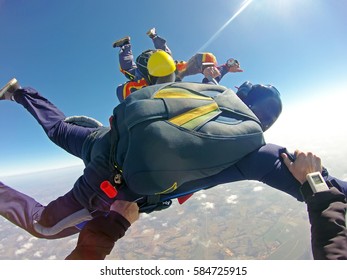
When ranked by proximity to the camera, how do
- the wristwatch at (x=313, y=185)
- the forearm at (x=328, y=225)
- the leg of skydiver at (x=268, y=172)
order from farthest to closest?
the leg of skydiver at (x=268, y=172) → the wristwatch at (x=313, y=185) → the forearm at (x=328, y=225)

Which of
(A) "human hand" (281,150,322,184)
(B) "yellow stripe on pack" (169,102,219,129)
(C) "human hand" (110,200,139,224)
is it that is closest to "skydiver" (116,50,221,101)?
(B) "yellow stripe on pack" (169,102,219,129)

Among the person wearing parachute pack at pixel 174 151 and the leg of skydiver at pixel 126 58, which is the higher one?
the leg of skydiver at pixel 126 58

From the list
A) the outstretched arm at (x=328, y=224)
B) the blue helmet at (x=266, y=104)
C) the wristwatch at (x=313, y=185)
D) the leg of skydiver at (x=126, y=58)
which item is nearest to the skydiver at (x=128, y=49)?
the leg of skydiver at (x=126, y=58)

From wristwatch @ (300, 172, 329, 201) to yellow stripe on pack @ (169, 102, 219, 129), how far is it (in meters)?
0.59

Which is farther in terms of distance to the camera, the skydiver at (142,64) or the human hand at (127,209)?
the skydiver at (142,64)

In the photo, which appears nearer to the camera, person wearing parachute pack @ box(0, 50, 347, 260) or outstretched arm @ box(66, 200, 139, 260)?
person wearing parachute pack @ box(0, 50, 347, 260)

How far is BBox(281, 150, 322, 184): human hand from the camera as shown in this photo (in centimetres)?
119

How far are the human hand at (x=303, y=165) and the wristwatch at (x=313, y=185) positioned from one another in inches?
2.4

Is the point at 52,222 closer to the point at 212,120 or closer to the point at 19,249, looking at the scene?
the point at 212,120

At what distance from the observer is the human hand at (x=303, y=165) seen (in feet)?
3.91

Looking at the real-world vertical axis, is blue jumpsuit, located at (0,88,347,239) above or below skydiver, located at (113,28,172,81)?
below

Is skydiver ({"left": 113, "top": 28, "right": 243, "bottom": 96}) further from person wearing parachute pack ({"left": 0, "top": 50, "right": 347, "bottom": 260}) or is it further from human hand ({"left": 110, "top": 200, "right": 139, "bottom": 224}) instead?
human hand ({"left": 110, "top": 200, "right": 139, "bottom": 224})

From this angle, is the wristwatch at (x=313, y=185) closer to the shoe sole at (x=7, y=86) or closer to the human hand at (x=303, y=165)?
the human hand at (x=303, y=165)
